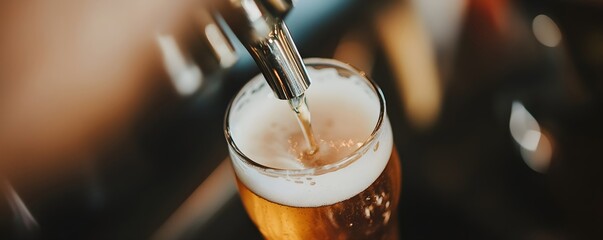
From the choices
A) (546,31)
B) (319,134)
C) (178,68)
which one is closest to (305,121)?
(319,134)

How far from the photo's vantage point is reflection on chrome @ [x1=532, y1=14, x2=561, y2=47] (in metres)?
0.96

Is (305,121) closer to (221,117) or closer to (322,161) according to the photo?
(322,161)

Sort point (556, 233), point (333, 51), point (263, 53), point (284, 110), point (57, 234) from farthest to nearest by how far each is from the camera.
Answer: point (333, 51)
point (57, 234)
point (556, 233)
point (284, 110)
point (263, 53)

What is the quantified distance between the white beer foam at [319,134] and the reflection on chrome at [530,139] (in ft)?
1.05

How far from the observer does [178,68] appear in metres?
0.97

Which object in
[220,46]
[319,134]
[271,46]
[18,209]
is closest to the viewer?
[271,46]

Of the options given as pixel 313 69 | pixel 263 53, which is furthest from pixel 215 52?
pixel 263 53

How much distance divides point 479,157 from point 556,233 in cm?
15

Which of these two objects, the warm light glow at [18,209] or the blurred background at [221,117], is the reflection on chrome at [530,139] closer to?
the blurred background at [221,117]

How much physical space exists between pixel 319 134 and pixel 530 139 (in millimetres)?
383

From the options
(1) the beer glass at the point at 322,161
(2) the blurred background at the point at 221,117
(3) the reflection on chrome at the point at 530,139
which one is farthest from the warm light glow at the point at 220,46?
(3) the reflection on chrome at the point at 530,139

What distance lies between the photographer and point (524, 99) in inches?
36.9

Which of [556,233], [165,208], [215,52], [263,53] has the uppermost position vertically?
[263,53]

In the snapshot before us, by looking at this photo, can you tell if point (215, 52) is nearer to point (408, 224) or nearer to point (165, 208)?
point (165, 208)
